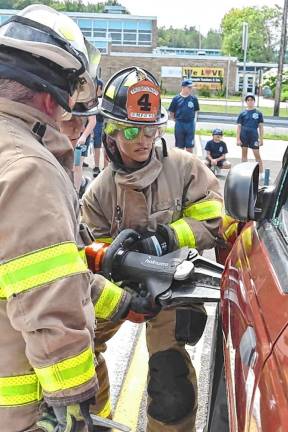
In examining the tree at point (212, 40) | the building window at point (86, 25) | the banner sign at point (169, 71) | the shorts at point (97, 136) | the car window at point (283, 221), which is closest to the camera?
the car window at point (283, 221)

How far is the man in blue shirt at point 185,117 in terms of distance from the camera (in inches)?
530

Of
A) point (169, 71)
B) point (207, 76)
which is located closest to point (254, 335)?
point (169, 71)

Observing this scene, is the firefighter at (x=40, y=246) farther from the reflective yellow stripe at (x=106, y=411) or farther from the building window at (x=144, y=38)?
the building window at (x=144, y=38)

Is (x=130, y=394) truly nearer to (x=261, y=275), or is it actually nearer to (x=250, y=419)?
(x=261, y=275)

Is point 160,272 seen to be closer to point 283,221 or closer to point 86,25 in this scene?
point 283,221

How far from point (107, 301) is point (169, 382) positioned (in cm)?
69

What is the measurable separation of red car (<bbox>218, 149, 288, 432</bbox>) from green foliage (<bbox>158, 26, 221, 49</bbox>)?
120427 millimetres

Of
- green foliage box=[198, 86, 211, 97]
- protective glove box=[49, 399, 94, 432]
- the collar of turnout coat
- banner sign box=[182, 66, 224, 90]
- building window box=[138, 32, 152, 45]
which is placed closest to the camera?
protective glove box=[49, 399, 94, 432]

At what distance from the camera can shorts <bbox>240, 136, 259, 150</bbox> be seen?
42.5 ft

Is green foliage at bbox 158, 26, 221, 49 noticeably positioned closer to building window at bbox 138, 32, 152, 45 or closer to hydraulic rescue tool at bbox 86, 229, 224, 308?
building window at bbox 138, 32, 152, 45

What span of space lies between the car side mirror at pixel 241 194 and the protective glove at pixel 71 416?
31.2 inches

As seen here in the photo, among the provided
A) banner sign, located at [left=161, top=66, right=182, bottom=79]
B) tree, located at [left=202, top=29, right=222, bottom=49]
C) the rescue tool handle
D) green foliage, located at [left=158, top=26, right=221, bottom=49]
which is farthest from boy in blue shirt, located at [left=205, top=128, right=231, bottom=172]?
tree, located at [left=202, top=29, right=222, bottom=49]

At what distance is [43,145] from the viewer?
1.88m

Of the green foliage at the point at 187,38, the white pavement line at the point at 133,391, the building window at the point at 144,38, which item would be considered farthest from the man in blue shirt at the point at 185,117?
the green foliage at the point at 187,38
